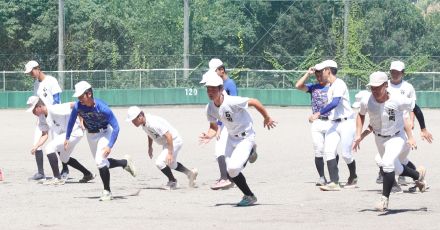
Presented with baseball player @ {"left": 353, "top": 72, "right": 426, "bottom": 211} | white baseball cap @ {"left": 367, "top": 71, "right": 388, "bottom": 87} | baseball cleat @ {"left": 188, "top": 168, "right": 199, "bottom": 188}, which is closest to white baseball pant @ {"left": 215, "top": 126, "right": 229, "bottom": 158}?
baseball cleat @ {"left": 188, "top": 168, "right": 199, "bottom": 188}

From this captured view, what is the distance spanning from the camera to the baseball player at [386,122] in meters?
13.0

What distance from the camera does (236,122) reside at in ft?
44.5

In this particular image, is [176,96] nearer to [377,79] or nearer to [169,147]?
[169,147]

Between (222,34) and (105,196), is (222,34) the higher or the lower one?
the higher one

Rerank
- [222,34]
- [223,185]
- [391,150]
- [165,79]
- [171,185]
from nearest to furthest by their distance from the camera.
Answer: [391,150]
[223,185]
[171,185]
[165,79]
[222,34]

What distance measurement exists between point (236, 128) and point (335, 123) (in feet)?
9.05

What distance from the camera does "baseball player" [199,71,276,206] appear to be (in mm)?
13344

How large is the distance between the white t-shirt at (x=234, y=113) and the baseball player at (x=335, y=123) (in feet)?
6.74

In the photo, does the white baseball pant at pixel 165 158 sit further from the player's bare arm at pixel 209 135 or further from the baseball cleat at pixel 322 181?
the baseball cleat at pixel 322 181

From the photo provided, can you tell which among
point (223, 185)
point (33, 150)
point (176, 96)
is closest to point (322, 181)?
point (223, 185)

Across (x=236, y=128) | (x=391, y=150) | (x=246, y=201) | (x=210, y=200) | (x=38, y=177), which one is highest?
(x=236, y=128)

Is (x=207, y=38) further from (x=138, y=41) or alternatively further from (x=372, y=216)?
(x=372, y=216)

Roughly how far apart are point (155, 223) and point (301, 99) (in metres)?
34.0

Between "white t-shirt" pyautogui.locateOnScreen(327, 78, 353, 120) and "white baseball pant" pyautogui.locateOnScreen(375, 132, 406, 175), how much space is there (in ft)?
6.04
